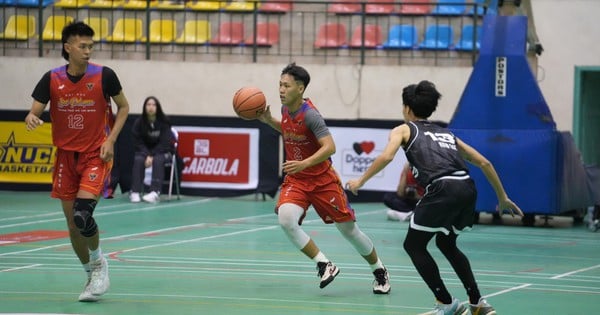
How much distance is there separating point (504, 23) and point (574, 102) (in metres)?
7.46

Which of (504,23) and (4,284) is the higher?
(504,23)

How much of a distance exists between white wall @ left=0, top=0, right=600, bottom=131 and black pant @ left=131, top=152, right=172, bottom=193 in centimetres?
375

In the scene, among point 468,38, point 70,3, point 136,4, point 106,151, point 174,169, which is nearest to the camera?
point 106,151

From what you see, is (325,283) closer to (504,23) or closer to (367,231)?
(367,231)

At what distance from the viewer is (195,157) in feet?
72.1

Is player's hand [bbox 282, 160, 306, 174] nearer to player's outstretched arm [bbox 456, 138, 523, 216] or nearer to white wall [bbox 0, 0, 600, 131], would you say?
player's outstretched arm [bbox 456, 138, 523, 216]

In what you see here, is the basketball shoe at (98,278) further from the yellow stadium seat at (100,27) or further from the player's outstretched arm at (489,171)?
the yellow stadium seat at (100,27)

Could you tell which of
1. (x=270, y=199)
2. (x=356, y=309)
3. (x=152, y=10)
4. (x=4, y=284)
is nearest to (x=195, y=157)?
(x=270, y=199)

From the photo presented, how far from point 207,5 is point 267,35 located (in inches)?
64.0

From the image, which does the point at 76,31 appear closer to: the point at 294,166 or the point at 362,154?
the point at 294,166

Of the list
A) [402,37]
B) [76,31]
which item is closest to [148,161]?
[402,37]

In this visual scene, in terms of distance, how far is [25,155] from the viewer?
22.4m

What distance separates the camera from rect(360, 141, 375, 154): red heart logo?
2131cm

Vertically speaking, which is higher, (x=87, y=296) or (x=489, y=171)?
(x=489, y=171)
